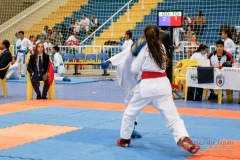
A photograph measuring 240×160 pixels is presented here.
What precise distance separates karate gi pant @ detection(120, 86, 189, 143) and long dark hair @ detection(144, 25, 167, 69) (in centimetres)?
46

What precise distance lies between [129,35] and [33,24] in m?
11.3

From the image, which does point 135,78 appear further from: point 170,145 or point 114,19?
point 114,19

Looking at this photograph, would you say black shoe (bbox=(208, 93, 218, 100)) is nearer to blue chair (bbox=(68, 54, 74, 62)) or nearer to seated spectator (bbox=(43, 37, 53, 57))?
blue chair (bbox=(68, 54, 74, 62))

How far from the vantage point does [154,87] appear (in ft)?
20.6

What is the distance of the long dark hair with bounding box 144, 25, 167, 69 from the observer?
6.29 metres

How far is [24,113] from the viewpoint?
386 inches

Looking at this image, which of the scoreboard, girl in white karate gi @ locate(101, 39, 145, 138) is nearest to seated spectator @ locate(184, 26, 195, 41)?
the scoreboard

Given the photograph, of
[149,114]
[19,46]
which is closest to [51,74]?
[149,114]

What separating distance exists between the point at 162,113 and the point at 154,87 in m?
0.37

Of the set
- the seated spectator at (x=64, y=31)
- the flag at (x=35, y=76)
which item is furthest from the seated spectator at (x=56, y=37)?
the flag at (x=35, y=76)

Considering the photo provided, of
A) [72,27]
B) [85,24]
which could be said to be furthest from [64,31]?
[85,24]

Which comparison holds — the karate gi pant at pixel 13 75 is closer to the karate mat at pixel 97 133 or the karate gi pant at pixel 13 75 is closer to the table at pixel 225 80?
the karate mat at pixel 97 133

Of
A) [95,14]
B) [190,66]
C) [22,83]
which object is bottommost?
[22,83]

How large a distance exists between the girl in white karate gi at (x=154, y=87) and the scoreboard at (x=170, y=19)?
723cm
